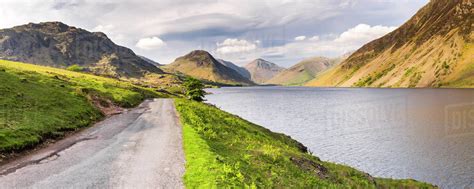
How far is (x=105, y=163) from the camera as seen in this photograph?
20016mm

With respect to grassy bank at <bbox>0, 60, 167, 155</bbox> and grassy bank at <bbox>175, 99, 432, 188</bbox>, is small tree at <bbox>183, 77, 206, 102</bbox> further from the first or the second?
grassy bank at <bbox>175, 99, 432, 188</bbox>

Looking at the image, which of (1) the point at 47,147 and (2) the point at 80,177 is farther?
Result: (1) the point at 47,147

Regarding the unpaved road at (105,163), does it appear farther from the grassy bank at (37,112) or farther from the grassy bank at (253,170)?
the grassy bank at (37,112)

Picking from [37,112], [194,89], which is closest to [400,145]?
[37,112]

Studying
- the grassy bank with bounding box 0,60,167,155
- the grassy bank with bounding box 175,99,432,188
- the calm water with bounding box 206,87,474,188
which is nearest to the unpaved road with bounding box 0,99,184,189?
the grassy bank with bounding box 175,99,432,188

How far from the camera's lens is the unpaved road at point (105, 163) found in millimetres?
16516

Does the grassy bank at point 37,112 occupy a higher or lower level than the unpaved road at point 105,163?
higher

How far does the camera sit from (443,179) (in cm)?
3494

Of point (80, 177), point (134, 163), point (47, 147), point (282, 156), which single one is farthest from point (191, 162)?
point (47, 147)

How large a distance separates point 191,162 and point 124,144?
862 cm

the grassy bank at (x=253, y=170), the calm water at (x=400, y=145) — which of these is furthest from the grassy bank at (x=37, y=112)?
the calm water at (x=400, y=145)

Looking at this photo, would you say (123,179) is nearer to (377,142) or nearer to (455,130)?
(377,142)

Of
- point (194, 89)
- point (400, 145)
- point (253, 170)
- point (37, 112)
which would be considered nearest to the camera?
point (253, 170)

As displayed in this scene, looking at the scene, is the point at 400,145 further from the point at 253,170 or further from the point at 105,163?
the point at 105,163
